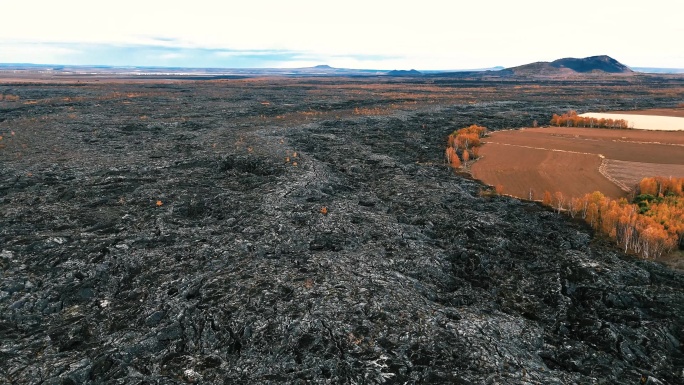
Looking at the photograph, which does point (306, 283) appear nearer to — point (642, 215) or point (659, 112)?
point (642, 215)

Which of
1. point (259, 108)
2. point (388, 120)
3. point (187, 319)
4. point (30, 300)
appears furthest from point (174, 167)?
point (259, 108)

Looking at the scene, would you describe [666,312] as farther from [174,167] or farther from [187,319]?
[174,167]

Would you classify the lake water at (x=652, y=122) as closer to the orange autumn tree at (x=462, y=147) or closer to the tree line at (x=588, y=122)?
the tree line at (x=588, y=122)

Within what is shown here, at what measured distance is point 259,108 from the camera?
98500 mm


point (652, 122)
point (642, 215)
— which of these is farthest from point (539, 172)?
point (652, 122)

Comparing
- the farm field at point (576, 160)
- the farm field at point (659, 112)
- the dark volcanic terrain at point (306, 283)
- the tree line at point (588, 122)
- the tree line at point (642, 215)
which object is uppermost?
the farm field at point (659, 112)

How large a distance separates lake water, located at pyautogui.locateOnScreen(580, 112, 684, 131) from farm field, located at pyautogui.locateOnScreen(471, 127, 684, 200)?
668 cm

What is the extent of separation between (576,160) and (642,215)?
23351 mm

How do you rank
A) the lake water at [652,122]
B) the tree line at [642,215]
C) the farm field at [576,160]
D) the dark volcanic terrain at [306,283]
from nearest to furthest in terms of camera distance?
the dark volcanic terrain at [306,283] → the tree line at [642,215] → the farm field at [576,160] → the lake water at [652,122]

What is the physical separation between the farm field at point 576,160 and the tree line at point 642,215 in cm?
270

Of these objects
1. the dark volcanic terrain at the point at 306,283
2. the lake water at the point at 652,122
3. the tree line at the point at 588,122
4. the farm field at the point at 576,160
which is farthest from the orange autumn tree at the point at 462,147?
the lake water at the point at 652,122

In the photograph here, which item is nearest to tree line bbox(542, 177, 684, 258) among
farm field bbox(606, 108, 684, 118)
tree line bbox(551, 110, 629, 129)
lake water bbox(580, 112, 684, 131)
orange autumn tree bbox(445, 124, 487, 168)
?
orange autumn tree bbox(445, 124, 487, 168)

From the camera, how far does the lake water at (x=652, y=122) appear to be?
75938 mm

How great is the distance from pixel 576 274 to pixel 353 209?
16.6m
